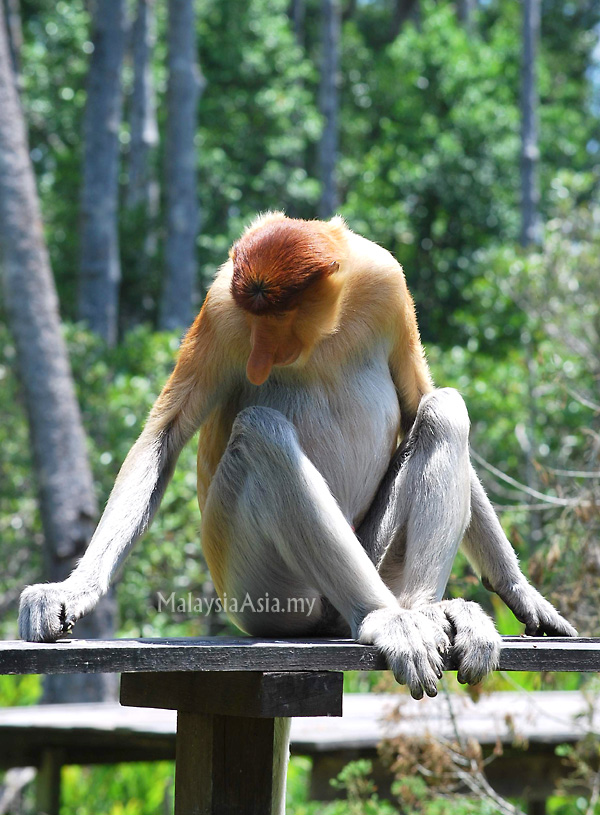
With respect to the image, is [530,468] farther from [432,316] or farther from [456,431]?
[432,316]

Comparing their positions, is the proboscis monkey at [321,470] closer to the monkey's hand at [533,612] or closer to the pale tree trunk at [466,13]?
the monkey's hand at [533,612]

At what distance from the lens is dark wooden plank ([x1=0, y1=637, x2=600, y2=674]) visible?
2.15m

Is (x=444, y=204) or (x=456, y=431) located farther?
(x=444, y=204)

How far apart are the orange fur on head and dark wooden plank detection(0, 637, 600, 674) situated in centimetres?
85

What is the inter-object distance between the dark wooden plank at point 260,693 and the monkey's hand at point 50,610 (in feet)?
1.16

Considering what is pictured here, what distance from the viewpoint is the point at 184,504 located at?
24.6ft

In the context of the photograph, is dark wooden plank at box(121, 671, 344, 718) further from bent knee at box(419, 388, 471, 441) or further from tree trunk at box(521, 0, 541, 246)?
tree trunk at box(521, 0, 541, 246)

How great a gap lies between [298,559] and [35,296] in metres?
3.89

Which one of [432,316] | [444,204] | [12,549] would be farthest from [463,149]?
[12,549]

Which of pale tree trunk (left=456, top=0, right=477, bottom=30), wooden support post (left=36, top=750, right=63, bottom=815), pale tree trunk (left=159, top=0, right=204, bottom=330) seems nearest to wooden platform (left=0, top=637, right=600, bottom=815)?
wooden support post (left=36, top=750, right=63, bottom=815)

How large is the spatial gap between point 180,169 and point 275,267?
9394 mm

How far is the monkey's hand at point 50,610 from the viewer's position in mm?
2395

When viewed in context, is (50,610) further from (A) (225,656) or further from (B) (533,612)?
(B) (533,612)

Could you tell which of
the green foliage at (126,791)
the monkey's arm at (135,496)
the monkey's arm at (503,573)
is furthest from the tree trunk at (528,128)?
the monkey's arm at (135,496)
